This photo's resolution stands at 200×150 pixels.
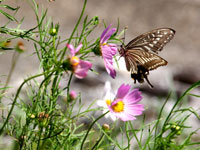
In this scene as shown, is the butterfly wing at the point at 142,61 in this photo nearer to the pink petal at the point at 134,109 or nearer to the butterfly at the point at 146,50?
the butterfly at the point at 146,50

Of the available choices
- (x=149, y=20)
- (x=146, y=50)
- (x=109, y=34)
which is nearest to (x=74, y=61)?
(x=109, y=34)

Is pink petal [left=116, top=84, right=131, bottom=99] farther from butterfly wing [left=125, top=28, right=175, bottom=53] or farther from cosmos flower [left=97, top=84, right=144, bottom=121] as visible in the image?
butterfly wing [left=125, top=28, right=175, bottom=53]

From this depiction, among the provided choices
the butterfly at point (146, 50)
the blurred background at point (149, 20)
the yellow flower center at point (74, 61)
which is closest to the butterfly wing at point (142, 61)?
the butterfly at point (146, 50)

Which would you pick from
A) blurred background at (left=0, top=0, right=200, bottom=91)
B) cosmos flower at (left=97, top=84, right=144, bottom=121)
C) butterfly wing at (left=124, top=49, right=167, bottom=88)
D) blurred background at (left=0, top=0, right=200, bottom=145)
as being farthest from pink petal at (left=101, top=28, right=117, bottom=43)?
blurred background at (left=0, top=0, right=200, bottom=91)

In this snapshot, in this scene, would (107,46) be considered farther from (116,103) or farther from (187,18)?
(187,18)

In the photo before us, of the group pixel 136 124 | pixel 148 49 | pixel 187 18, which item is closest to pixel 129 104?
pixel 148 49

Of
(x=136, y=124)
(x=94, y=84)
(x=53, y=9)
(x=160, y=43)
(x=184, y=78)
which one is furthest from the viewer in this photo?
(x=53, y=9)
